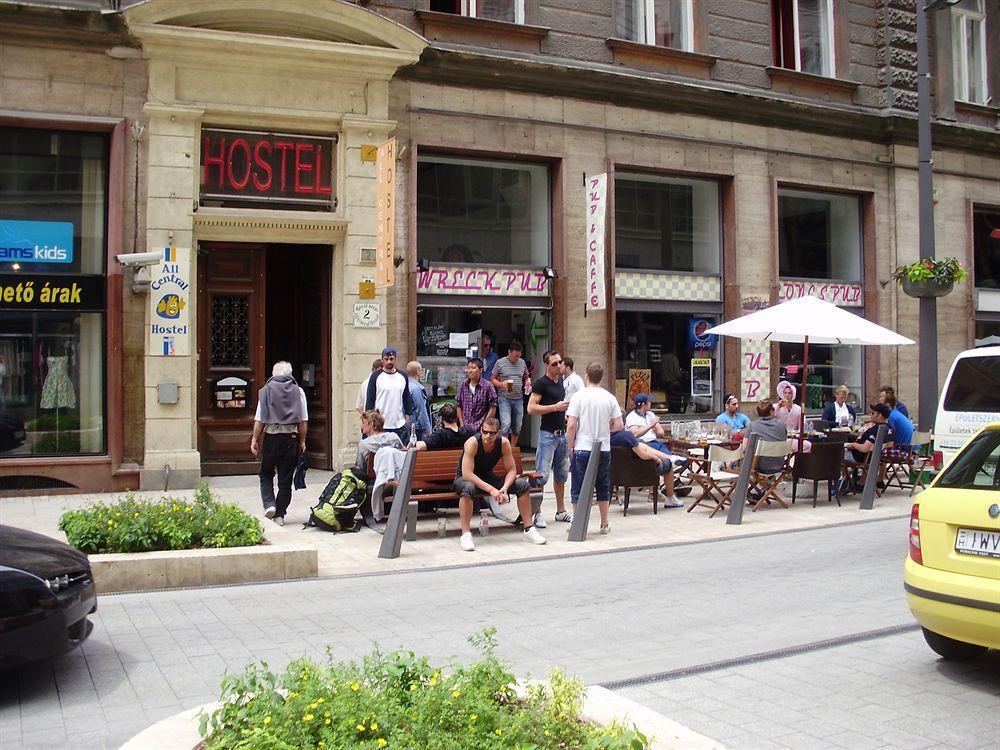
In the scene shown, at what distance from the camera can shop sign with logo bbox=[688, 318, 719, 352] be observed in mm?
17688

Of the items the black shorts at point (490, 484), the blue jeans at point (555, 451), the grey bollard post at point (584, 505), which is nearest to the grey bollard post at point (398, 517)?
the black shorts at point (490, 484)

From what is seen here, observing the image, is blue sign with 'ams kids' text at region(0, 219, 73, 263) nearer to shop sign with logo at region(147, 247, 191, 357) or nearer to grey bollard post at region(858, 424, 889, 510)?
shop sign with logo at region(147, 247, 191, 357)

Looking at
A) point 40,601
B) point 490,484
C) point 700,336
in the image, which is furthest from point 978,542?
point 700,336

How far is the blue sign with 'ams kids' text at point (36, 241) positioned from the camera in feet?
43.0

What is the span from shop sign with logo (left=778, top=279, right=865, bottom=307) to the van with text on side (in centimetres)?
717

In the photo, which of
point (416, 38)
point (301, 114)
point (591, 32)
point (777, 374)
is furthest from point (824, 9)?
point (301, 114)

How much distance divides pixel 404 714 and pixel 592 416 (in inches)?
288

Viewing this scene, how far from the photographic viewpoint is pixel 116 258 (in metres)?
13.2

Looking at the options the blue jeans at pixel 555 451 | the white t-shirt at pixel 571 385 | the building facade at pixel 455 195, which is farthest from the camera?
the white t-shirt at pixel 571 385

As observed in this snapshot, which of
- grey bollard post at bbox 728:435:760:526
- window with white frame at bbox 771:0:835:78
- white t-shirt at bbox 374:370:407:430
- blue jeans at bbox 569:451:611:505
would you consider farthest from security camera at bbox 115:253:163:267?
window with white frame at bbox 771:0:835:78

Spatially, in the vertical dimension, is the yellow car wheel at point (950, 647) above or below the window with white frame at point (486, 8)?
below

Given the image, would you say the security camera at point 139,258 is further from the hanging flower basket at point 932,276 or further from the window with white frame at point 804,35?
the window with white frame at point 804,35

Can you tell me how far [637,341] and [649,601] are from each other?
959 cm

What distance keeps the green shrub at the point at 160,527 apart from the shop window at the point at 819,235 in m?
12.9
